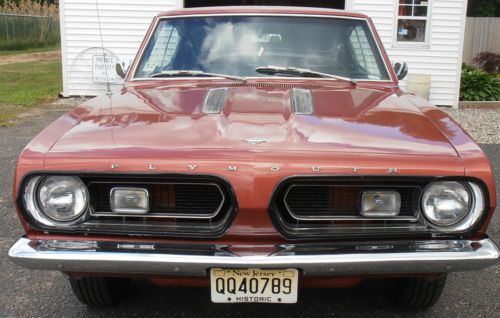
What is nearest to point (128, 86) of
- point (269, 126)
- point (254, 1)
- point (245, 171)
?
point (269, 126)

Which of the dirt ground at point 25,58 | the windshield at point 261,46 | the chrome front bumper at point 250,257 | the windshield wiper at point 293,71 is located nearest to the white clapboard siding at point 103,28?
the windshield at point 261,46

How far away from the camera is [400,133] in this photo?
235 centimetres

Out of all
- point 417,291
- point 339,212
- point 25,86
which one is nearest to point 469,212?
→ point 339,212

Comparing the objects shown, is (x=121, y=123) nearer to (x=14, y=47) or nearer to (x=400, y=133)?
(x=400, y=133)

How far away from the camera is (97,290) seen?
272 centimetres

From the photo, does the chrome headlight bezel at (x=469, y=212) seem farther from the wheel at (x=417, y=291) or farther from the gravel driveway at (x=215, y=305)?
the gravel driveway at (x=215, y=305)

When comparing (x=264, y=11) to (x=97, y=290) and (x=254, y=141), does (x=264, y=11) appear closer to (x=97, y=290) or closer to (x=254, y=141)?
(x=254, y=141)

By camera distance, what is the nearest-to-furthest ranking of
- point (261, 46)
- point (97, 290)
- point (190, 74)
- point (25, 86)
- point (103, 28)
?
point (97, 290) → point (190, 74) → point (261, 46) → point (103, 28) → point (25, 86)

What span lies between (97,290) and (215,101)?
115 centimetres

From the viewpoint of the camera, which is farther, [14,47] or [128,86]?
[14,47]

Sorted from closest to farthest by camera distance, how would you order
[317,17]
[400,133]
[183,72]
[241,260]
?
[241,260] < [400,133] < [183,72] < [317,17]

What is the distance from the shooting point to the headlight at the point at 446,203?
2191 mm

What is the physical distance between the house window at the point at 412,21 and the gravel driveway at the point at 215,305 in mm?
8082

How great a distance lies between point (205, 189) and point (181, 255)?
0.95ft
